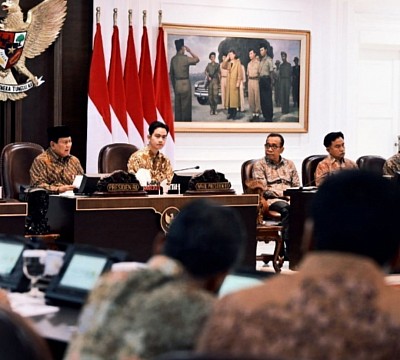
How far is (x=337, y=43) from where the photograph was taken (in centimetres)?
1161

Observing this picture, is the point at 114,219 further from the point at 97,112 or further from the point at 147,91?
the point at 147,91

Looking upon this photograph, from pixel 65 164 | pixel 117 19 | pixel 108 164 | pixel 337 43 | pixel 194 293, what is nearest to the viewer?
pixel 194 293

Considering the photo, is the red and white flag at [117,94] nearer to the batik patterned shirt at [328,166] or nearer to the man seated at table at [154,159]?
the man seated at table at [154,159]

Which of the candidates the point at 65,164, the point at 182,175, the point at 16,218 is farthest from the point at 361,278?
the point at 65,164

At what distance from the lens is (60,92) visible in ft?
33.7

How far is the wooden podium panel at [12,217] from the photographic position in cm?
705

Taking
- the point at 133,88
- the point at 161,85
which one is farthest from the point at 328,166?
the point at 133,88

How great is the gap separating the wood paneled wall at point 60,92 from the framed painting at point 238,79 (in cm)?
92

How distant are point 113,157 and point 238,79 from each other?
237cm

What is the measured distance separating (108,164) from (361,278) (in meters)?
7.58

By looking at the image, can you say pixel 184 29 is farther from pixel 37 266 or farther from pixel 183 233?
pixel 183 233

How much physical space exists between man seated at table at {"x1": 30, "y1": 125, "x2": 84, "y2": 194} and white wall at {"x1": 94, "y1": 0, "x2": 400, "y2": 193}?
2.25m

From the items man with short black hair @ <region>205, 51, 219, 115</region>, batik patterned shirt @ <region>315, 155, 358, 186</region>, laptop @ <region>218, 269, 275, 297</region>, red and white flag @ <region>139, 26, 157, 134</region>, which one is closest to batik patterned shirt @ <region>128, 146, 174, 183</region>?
batik patterned shirt @ <region>315, 155, 358, 186</region>

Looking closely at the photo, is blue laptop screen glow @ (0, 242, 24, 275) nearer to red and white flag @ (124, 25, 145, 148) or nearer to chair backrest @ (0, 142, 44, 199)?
chair backrest @ (0, 142, 44, 199)
